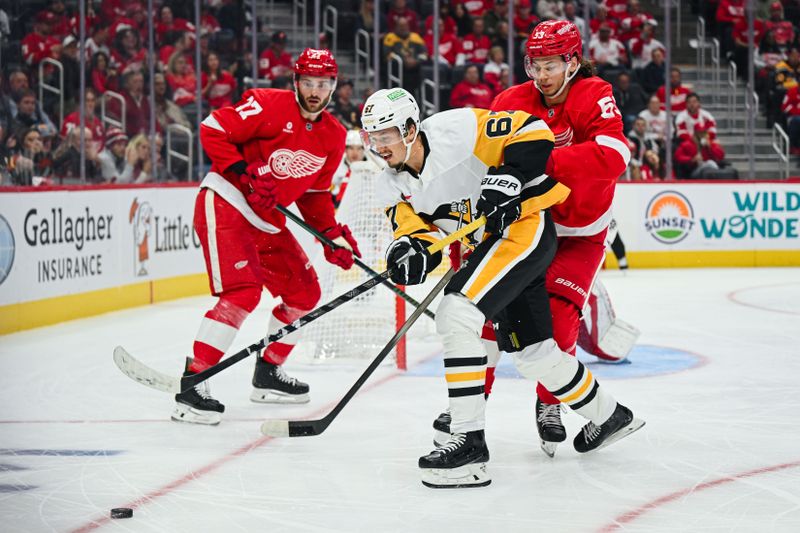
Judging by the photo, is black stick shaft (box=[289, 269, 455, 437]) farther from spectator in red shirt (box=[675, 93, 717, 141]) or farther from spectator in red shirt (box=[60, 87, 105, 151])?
spectator in red shirt (box=[675, 93, 717, 141])

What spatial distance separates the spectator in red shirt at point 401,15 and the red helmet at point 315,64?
6.74 meters

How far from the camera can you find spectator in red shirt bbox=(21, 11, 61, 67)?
680 cm

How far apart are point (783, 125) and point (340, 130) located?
7.00 meters

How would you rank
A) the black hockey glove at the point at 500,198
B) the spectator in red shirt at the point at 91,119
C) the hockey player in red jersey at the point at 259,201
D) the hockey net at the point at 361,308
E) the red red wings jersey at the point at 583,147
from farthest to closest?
1. the spectator in red shirt at the point at 91,119
2. the hockey net at the point at 361,308
3. the hockey player in red jersey at the point at 259,201
4. the red red wings jersey at the point at 583,147
5. the black hockey glove at the point at 500,198

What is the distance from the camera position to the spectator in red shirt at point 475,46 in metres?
10.5

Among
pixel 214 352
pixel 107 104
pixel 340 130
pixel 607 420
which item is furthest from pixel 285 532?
pixel 107 104

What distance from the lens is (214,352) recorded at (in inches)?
149

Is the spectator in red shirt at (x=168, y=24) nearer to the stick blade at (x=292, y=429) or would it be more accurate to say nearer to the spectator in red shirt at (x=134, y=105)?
the spectator in red shirt at (x=134, y=105)

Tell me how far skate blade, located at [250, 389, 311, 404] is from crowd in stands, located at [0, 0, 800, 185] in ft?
8.25

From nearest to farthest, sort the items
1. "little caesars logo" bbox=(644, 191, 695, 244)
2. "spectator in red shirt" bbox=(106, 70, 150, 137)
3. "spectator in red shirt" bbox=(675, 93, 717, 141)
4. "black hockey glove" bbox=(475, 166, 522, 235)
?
"black hockey glove" bbox=(475, 166, 522, 235), "spectator in red shirt" bbox=(106, 70, 150, 137), "little caesars logo" bbox=(644, 191, 695, 244), "spectator in red shirt" bbox=(675, 93, 717, 141)

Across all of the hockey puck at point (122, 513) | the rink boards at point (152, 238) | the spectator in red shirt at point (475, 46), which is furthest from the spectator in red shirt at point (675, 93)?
the hockey puck at point (122, 513)

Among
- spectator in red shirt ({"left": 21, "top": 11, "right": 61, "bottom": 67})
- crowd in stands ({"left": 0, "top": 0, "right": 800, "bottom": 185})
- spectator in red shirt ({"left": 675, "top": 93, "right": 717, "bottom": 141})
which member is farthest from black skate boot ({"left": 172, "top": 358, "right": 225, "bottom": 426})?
spectator in red shirt ({"left": 675, "top": 93, "right": 717, "bottom": 141})

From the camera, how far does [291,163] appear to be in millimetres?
3939

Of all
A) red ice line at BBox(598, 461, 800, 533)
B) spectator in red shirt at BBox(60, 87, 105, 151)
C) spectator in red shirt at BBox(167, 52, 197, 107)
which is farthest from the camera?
spectator in red shirt at BBox(167, 52, 197, 107)
